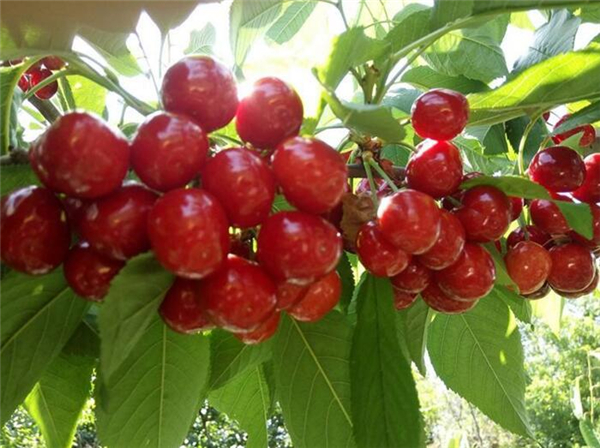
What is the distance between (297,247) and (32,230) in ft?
0.67

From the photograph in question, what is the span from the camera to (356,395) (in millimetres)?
717

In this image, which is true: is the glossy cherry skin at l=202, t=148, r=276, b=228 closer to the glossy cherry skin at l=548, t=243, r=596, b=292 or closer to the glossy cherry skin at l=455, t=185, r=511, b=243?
the glossy cherry skin at l=455, t=185, r=511, b=243

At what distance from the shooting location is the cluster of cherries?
649 mm

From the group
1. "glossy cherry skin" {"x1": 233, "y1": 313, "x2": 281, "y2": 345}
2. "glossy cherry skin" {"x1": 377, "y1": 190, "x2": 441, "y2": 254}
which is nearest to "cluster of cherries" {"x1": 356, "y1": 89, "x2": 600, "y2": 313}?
"glossy cherry skin" {"x1": 377, "y1": 190, "x2": 441, "y2": 254}

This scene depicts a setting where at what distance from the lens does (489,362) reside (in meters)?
1.01

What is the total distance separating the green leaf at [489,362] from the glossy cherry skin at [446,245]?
341 millimetres

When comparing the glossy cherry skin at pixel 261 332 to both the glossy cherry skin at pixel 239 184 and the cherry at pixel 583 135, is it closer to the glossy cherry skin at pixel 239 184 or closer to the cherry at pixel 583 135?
the glossy cherry skin at pixel 239 184

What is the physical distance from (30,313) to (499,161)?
0.82 m

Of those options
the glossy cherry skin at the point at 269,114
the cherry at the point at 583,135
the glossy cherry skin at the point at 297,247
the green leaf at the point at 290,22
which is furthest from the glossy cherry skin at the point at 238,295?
the green leaf at the point at 290,22

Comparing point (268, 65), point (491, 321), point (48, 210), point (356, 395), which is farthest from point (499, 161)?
point (48, 210)

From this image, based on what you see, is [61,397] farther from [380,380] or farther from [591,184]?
[591,184]

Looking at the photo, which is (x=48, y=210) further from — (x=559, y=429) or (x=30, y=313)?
(x=559, y=429)

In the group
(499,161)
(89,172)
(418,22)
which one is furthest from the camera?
(499,161)

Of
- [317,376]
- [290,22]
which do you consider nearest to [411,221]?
[317,376]
